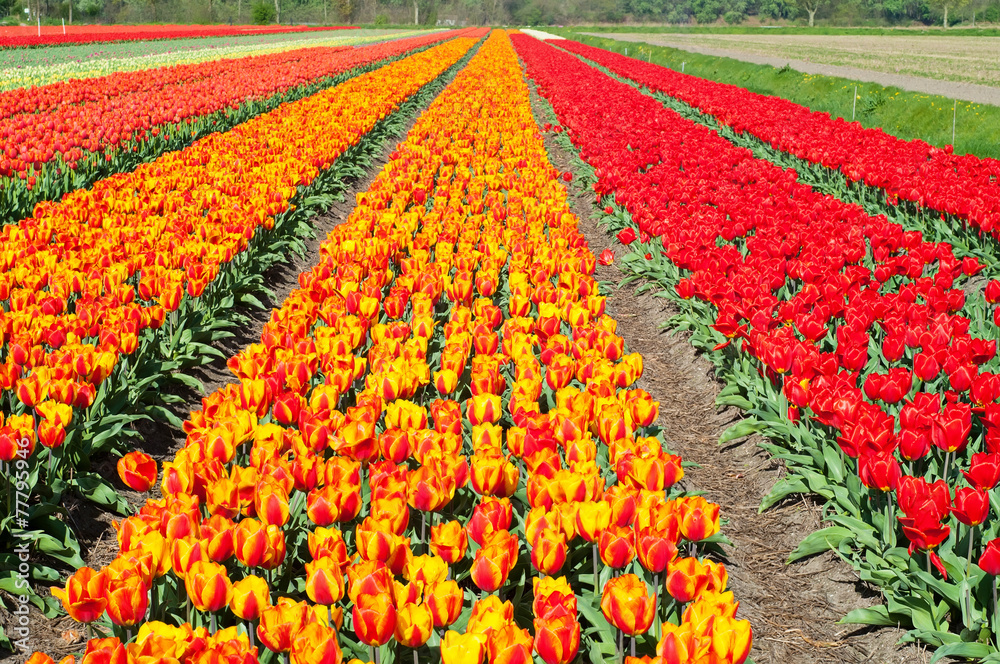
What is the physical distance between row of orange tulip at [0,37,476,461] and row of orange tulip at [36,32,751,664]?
0.81m

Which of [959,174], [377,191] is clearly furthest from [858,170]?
[377,191]

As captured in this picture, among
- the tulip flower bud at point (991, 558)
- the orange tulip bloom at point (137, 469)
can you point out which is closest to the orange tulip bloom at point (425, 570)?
the orange tulip bloom at point (137, 469)

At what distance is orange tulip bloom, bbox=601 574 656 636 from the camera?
93.0 inches

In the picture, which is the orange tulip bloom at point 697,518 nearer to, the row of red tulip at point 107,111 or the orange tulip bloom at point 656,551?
the orange tulip bloom at point 656,551

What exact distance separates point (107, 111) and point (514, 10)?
587 feet

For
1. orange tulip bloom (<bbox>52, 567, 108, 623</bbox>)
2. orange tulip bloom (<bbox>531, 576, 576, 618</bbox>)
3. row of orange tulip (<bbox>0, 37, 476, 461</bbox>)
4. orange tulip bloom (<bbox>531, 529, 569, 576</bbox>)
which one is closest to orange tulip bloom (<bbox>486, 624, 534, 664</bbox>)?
orange tulip bloom (<bbox>531, 576, 576, 618</bbox>)

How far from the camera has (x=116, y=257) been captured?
20.7 feet

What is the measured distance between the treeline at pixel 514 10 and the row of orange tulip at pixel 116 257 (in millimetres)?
71248

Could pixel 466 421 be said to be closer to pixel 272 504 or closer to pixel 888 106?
pixel 272 504

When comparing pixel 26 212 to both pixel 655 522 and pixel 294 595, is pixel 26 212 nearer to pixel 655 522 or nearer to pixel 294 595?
pixel 294 595

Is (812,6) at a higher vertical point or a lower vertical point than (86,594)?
higher

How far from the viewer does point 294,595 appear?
125 inches

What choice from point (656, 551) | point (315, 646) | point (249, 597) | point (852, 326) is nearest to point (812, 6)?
point (852, 326)

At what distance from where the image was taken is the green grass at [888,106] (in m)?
16.1
